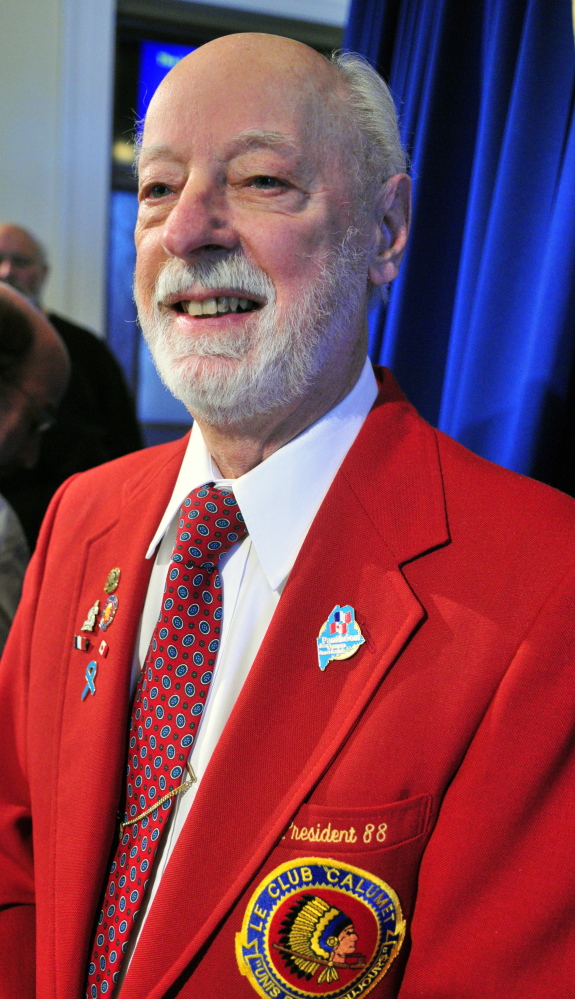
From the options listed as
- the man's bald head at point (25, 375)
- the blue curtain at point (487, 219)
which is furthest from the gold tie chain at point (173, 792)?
the man's bald head at point (25, 375)

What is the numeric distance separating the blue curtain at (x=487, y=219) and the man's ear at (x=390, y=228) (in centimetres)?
21

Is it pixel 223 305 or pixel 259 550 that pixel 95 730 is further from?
pixel 223 305

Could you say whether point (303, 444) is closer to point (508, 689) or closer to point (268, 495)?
point (268, 495)

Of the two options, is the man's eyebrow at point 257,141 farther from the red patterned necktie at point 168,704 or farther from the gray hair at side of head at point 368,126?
the red patterned necktie at point 168,704

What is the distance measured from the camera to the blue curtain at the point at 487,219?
122 centimetres

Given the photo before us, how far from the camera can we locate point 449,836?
853 millimetres

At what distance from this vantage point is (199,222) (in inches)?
38.3

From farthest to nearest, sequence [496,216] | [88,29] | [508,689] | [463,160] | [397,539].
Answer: [88,29], [463,160], [496,216], [397,539], [508,689]

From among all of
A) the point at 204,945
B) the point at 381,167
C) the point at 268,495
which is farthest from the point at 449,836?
the point at 381,167

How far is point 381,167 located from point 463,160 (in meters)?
0.41

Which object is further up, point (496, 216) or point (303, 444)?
point (496, 216)

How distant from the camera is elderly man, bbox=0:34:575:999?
85 centimetres

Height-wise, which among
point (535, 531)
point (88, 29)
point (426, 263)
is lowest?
point (535, 531)

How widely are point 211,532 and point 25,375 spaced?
2.48 feet
